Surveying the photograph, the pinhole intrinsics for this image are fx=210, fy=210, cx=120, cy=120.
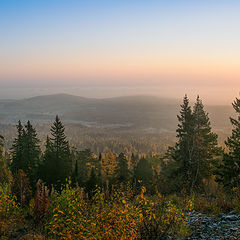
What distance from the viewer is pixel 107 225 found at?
19.1ft

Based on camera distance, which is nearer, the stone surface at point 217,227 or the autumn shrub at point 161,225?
the stone surface at point 217,227

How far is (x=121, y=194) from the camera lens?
746cm

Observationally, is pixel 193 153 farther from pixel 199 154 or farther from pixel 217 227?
pixel 217 227

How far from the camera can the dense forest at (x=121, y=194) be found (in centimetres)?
622

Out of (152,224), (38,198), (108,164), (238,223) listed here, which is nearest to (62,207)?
(38,198)

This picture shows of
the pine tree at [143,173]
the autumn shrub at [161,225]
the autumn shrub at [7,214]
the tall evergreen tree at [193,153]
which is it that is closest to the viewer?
the autumn shrub at [161,225]

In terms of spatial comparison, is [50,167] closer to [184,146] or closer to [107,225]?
[184,146]

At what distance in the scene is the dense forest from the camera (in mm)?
6223

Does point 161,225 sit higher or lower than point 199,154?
higher

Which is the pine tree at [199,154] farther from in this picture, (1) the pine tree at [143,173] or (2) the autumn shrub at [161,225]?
(2) the autumn shrub at [161,225]

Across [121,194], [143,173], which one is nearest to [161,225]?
[121,194]

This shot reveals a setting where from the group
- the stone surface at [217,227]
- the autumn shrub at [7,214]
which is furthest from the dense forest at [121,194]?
the stone surface at [217,227]

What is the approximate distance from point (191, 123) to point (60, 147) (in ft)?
73.2

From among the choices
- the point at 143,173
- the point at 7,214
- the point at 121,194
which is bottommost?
the point at 143,173
